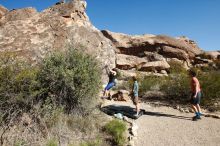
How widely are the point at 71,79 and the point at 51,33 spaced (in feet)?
14.4

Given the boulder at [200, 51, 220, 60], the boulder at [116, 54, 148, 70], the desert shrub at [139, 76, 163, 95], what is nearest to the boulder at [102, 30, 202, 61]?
the boulder at [200, 51, 220, 60]

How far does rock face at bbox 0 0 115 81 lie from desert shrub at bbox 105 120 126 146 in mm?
3118

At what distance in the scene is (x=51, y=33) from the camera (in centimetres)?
1258

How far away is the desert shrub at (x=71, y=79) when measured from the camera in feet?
28.7

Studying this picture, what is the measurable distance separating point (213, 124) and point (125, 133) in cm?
321

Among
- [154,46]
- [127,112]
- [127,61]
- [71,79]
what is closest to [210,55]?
[154,46]

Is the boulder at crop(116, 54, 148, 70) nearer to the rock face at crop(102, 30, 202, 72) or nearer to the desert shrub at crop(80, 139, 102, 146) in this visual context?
the rock face at crop(102, 30, 202, 72)

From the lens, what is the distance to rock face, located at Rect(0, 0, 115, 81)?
1130cm

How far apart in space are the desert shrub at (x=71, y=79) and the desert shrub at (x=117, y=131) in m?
1.14

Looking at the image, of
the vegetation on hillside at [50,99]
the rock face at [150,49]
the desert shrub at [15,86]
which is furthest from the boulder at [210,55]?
the desert shrub at [15,86]

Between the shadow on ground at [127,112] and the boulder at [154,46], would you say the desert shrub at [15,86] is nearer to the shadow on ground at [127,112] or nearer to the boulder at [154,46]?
the shadow on ground at [127,112]

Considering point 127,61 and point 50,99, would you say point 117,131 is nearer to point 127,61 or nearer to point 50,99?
point 50,99

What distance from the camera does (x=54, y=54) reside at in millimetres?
9414

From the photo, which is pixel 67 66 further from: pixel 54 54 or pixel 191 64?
pixel 191 64
